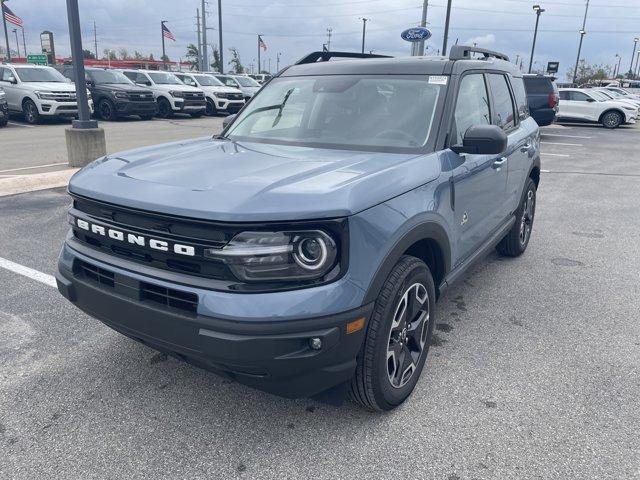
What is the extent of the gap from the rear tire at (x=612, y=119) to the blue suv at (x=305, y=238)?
22760 millimetres

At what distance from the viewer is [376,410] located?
9.00 ft

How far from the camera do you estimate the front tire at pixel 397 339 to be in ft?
8.18

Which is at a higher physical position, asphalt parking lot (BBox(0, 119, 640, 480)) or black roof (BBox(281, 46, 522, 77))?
black roof (BBox(281, 46, 522, 77))

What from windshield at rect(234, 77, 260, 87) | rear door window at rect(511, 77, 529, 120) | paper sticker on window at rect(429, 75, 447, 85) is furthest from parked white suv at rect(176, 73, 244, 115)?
paper sticker on window at rect(429, 75, 447, 85)

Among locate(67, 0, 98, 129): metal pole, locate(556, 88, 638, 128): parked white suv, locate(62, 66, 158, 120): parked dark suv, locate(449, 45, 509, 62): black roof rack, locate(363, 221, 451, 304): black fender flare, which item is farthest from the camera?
locate(556, 88, 638, 128): parked white suv

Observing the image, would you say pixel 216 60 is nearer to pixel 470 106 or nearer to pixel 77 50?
pixel 77 50

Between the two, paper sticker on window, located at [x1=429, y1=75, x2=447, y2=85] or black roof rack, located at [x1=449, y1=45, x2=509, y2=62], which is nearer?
paper sticker on window, located at [x1=429, y1=75, x2=447, y2=85]

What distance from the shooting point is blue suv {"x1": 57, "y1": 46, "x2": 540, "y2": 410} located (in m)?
2.20

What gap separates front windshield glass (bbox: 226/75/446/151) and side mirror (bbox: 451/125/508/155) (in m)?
0.25

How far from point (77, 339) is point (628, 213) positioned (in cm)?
735

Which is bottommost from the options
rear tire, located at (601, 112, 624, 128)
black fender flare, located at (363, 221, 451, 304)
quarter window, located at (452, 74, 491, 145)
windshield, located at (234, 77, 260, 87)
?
rear tire, located at (601, 112, 624, 128)

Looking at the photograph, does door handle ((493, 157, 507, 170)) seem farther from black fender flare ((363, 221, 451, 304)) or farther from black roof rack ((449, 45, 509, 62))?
black fender flare ((363, 221, 451, 304))

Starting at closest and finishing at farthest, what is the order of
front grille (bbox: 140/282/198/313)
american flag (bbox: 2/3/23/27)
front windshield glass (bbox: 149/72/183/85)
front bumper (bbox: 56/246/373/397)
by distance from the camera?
front bumper (bbox: 56/246/373/397), front grille (bbox: 140/282/198/313), front windshield glass (bbox: 149/72/183/85), american flag (bbox: 2/3/23/27)

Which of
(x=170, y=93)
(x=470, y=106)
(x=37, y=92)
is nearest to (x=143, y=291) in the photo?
(x=470, y=106)
